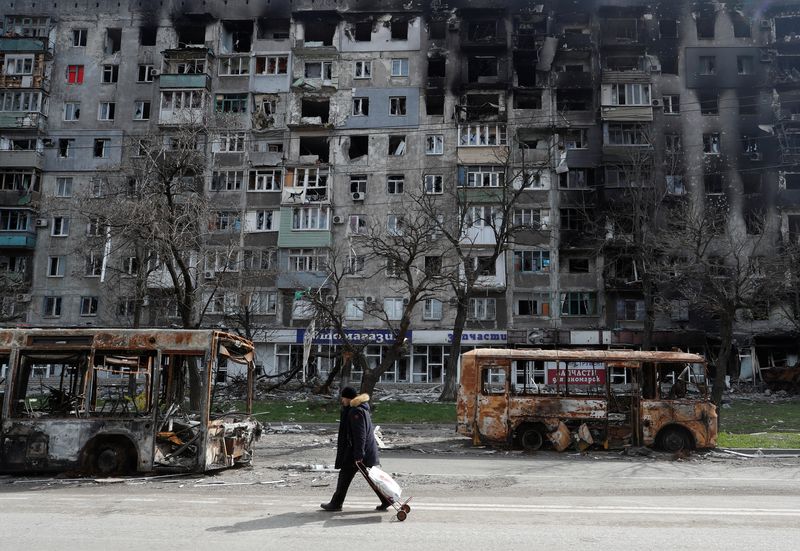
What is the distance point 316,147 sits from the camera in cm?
4684

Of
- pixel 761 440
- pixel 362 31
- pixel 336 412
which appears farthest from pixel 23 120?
pixel 761 440

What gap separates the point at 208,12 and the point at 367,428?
45658mm

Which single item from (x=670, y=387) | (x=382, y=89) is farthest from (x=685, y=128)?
(x=670, y=387)

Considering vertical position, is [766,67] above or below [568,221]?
above

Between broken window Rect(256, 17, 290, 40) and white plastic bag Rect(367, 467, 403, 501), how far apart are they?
4495 centimetres

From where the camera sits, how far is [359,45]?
Result: 47.1 meters

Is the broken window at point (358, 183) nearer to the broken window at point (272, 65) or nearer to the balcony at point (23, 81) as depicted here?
the broken window at point (272, 65)

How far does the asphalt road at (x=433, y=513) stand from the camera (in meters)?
7.23

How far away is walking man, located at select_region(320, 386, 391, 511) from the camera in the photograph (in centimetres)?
866

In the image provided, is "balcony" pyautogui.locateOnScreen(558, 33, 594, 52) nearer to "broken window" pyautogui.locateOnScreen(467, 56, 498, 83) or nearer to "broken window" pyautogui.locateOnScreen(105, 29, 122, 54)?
"broken window" pyautogui.locateOnScreen(467, 56, 498, 83)

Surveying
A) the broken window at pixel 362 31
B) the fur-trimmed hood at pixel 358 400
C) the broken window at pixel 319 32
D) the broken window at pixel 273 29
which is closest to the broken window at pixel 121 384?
the fur-trimmed hood at pixel 358 400

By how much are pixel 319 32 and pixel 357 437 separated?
44.6 metres

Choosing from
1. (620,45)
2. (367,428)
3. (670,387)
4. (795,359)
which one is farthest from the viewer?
(620,45)

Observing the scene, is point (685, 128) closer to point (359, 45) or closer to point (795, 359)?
point (795, 359)
